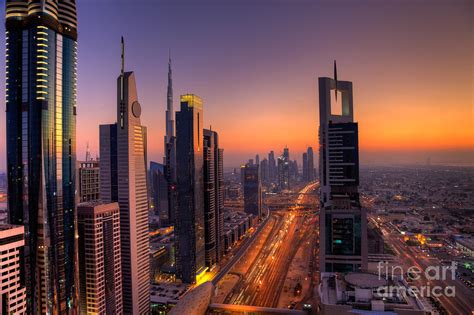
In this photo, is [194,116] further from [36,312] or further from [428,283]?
[428,283]

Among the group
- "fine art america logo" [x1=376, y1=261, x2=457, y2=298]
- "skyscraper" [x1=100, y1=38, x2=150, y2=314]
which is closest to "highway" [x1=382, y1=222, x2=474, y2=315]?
"fine art america logo" [x1=376, y1=261, x2=457, y2=298]

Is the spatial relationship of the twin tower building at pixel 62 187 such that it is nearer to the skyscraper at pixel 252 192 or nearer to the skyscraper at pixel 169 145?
the skyscraper at pixel 169 145

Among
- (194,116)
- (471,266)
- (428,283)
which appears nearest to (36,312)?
(194,116)

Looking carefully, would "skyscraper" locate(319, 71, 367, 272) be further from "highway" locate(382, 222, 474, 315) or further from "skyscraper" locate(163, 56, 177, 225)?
"skyscraper" locate(163, 56, 177, 225)

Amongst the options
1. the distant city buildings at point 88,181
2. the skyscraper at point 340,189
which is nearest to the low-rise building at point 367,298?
the skyscraper at point 340,189

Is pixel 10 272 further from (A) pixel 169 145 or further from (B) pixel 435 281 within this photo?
(A) pixel 169 145

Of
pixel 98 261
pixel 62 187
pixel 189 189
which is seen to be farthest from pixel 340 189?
pixel 62 187
